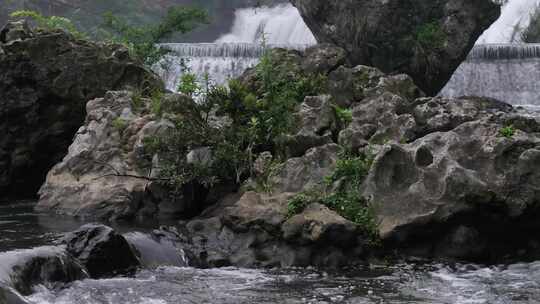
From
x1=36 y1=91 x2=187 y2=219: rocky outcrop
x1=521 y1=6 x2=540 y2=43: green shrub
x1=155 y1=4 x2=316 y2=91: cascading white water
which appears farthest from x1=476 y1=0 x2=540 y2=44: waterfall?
x1=36 y1=91 x2=187 y2=219: rocky outcrop

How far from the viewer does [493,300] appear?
9883 mm

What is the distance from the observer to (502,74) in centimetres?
3180

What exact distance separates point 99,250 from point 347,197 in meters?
3.88

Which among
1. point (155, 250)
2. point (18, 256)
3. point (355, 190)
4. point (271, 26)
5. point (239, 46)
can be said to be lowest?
point (155, 250)

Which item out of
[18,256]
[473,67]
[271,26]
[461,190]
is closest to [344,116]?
[461,190]

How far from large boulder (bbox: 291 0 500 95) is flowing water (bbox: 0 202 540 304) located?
18.8m

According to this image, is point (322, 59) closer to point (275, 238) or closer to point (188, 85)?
point (188, 85)

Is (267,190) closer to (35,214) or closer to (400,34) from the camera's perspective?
(35,214)

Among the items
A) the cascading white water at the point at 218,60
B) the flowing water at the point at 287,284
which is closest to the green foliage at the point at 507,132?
the flowing water at the point at 287,284

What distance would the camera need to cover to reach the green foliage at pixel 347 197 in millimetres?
12266

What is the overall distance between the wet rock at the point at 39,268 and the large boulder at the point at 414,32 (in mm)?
21047

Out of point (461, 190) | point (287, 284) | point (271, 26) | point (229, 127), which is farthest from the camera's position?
point (271, 26)

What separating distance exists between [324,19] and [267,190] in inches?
727

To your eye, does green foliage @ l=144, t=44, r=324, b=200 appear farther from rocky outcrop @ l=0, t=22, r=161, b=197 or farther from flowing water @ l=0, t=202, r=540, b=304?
rocky outcrop @ l=0, t=22, r=161, b=197
